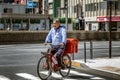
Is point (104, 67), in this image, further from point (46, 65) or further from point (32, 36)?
point (32, 36)

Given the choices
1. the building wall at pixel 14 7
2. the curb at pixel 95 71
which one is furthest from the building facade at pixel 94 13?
the curb at pixel 95 71

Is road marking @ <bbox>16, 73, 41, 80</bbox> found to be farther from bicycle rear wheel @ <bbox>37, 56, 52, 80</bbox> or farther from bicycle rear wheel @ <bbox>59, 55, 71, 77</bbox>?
bicycle rear wheel @ <bbox>59, 55, 71, 77</bbox>

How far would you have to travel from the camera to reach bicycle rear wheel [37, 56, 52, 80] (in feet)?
41.4

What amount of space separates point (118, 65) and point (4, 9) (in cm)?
11495

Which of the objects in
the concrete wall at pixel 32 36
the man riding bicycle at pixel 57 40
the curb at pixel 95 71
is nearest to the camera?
the man riding bicycle at pixel 57 40

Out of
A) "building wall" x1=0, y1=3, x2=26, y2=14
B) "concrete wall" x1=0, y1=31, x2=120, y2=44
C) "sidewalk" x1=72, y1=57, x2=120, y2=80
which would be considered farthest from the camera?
"building wall" x1=0, y1=3, x2=26, y2=14

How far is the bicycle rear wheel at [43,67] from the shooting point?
A: 12.6m

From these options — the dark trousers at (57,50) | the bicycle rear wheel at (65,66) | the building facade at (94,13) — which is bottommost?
the building facade at (94,13)

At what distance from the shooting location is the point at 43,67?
12.6 metres

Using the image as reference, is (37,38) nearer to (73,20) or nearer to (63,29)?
(63,29)

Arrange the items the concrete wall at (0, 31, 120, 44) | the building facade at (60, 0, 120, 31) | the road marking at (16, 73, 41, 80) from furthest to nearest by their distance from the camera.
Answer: the building facade at (60, 0, 120, 31), the concrete wall at (0, 31, 120, 44), the road marking at (16, 73, 41, 80)

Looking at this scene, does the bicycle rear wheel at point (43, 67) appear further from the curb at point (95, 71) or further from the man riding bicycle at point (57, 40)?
the curb at point (95, 71)

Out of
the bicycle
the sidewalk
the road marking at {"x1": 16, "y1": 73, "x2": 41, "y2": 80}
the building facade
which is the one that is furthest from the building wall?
the bicycle

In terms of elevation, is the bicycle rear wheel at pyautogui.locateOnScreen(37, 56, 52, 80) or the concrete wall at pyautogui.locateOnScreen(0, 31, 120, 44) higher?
the bicycle rear wheel at pyautogui.locateOnScreen(37, 56, 52, 80)
